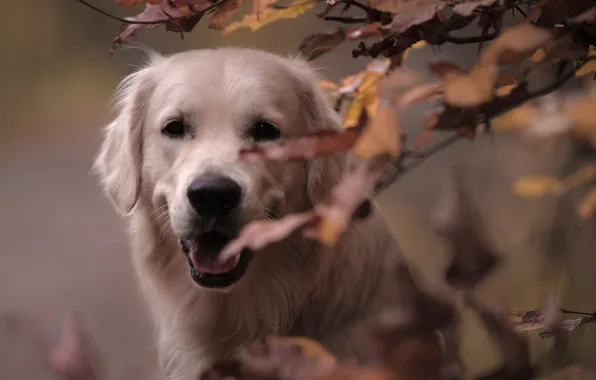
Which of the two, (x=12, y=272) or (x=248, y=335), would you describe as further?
(x=12, y=272)

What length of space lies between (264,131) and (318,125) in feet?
0.47

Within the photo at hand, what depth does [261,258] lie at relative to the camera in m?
1.23

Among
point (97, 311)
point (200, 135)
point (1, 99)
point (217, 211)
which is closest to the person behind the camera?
point (217, 211)

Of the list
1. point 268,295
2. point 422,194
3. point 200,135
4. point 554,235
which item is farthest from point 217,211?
point 422,194

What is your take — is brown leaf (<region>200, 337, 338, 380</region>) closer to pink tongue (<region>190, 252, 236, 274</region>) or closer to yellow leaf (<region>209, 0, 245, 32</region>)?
yellow leaf (<region>209, 0, 245, 32</region>)

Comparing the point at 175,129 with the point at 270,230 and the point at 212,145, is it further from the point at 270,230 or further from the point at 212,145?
the point at 270,230

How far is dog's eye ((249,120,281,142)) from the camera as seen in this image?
1.14 metres

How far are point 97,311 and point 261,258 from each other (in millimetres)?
752

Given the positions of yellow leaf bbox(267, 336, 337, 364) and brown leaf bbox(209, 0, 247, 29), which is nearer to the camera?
yellow leaf bbox(267, 336, 337, 364)

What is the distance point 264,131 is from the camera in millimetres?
1149

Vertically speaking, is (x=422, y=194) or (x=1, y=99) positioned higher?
(x=1, y=99)

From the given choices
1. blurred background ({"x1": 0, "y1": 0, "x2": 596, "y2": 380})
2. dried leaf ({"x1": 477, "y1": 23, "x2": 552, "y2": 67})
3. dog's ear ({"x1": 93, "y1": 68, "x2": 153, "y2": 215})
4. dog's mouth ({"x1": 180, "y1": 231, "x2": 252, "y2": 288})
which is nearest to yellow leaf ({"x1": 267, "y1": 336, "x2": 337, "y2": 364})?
dried leaf ({"x1": 477, "y1": 23, "x2": 552, "y2": 67})

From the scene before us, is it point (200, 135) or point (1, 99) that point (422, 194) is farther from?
point (1, 99)

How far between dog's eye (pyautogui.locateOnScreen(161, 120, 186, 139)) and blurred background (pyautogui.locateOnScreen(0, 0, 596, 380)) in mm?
477
